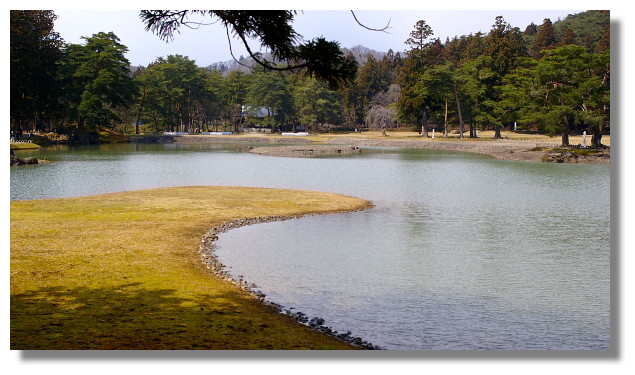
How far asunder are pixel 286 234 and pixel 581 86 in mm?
31887

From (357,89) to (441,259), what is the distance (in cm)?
7618

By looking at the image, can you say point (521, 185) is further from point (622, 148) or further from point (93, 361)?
point (93, 361)

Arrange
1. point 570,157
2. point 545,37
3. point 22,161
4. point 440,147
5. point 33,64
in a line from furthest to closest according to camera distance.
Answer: point 545,37 < point 440,147 < point 33,64 < point 570,157 < point 22,161

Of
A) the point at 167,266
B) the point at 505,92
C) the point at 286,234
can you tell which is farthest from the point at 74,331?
the point at 505,92

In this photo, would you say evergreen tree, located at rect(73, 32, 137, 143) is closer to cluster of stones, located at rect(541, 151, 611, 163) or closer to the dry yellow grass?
the dry yellow grass

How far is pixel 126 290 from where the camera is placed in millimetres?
9555

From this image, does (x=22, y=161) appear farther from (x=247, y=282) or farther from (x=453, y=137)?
(x=453, y=137)

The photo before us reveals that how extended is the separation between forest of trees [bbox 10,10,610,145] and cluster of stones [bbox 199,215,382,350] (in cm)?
362

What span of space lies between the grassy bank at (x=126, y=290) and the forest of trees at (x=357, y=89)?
3664 mm

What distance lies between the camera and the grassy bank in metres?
7.32

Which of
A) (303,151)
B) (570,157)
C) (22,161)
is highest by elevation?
(303,151)

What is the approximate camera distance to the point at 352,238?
15695 mm

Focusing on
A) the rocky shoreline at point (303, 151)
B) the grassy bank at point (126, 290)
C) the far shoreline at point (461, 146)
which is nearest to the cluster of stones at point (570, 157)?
the far shoreline at point (461, 146)

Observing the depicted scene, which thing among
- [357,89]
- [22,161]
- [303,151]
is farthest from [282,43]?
[357,89]
